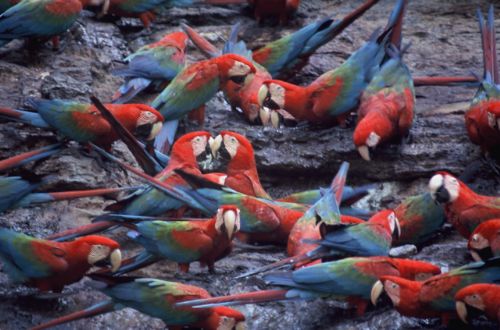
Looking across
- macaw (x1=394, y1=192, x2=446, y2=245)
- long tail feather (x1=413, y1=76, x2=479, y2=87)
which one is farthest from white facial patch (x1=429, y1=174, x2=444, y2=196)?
long tail feather (x1=413, y1=76, x2=479, y2=87)

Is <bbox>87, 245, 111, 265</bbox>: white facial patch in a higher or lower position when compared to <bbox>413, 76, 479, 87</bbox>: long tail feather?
lower

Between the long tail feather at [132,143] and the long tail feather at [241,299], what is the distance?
929mm

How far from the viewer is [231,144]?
4152 millimetres

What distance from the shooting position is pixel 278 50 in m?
4.92

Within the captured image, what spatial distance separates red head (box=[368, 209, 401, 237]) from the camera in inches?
142

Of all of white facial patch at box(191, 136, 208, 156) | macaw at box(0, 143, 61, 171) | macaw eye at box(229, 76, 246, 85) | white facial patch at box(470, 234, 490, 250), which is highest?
macaw eye at box(229, 76, 246, 85)

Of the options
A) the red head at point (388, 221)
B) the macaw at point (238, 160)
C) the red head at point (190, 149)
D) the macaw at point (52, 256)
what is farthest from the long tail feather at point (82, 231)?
the red head at point (388, 221)

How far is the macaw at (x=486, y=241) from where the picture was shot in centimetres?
343

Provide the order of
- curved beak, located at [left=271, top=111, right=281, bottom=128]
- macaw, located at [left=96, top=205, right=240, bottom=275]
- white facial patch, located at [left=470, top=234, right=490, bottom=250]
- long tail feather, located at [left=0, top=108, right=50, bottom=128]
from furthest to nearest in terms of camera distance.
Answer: curved beak, located at [left=271, top=111, right=281, bottom=128] → long tail feather, located at [left=0, top=108, right=50, bottom=128] → macaw, located at [left=96, top=205, right=240, bottom=275] → white facial patch, located at [left=470, top=234, right=490, bottom=250]

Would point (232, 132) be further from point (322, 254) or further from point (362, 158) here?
point (322, 254)

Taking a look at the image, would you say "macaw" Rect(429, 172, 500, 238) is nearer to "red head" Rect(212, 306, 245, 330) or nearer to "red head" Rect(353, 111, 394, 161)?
"red head" Rect(353, 111, 394, 161)

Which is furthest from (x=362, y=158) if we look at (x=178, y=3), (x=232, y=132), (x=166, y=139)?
(x=178, y=3)

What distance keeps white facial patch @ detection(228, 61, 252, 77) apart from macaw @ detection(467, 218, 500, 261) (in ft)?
4.73

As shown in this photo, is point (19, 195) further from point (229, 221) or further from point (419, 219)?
point (419, 219)
